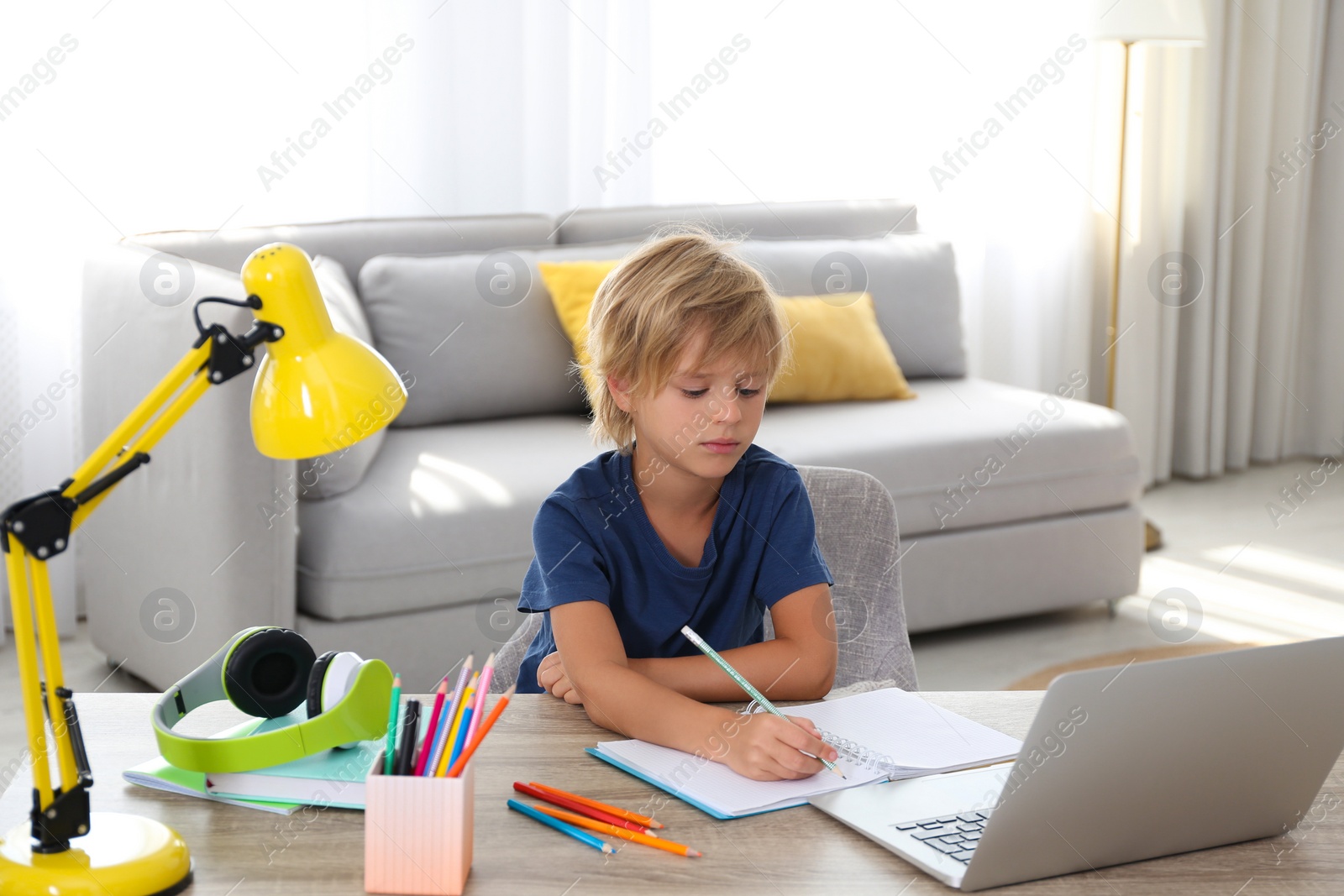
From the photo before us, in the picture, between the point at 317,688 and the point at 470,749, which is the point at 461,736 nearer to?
the point at 470,749

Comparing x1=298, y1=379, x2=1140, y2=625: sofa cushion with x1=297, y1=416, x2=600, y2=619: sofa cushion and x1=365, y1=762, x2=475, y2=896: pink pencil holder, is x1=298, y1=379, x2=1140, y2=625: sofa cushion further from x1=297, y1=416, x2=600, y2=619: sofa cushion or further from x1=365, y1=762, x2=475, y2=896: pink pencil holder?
x1=365, y1=762, x2=475, y2=896: pink pencil holder

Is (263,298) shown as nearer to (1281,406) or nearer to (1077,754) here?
(1077,754)

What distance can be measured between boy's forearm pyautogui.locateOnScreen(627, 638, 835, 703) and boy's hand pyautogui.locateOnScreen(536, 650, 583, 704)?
0.21ft

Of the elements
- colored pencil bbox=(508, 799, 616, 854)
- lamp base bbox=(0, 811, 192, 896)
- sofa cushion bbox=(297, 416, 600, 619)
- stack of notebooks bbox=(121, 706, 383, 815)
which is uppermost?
lamp base bbox=(0, 811, 192, 896)

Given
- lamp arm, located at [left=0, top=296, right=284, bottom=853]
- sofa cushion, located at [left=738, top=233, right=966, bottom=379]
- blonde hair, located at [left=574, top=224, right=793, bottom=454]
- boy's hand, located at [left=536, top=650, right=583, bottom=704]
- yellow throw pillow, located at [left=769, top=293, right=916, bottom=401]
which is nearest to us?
lamp arm, located at [left=0, top=296, right=284, bottom=853]

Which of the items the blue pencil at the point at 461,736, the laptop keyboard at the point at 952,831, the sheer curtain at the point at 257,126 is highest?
the sheer curtain at the point at 257,126

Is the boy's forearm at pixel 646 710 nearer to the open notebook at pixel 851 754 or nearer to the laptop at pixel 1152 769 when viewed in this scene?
the open notebook at pixel 851 754

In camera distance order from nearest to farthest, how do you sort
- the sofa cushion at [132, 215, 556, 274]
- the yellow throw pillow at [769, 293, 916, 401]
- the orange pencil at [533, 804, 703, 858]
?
the orange pencil at [533, 804, 703, 858] → the sofa cushion at [132, 215, 556, 274] → the yellow throw pillow at [769, 293, 916, 401]

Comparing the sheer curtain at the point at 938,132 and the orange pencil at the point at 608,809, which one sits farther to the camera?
the sheer curtain at the point at 938,132

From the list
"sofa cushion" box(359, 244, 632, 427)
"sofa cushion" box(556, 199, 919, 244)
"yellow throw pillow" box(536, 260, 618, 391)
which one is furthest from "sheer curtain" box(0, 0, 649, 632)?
"yellow throw pillow" box(536, 260, 618, 391)

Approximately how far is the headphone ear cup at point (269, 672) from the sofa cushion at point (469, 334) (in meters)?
1.73

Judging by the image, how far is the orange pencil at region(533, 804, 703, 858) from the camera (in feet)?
2.58

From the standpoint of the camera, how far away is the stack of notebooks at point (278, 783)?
2.78 feet

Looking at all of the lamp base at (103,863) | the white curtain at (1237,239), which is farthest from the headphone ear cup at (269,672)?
the white curtain at (1237,239)
